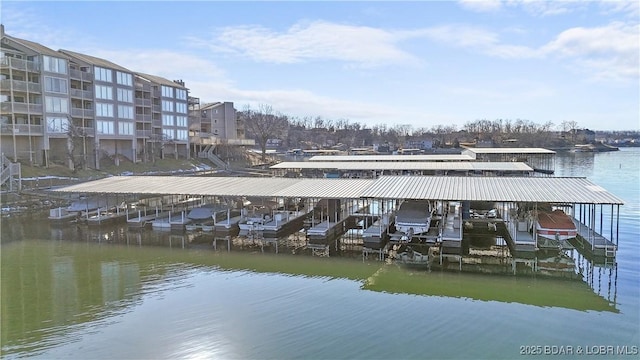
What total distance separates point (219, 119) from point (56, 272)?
6185 centimetres

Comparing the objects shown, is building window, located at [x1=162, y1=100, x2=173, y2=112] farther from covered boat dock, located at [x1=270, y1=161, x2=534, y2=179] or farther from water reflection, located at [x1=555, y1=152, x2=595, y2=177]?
water reflection, located at [x1=555, y1=152, x2=595, y2=177]

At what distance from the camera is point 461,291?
667 inches

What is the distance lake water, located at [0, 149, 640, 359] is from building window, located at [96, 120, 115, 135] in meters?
31.6

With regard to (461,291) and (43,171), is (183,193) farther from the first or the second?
(43,171)

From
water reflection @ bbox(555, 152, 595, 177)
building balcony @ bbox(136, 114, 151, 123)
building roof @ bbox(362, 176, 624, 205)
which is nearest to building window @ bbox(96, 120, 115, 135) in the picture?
building balcony @ bbox(136, 114, 151, 123)

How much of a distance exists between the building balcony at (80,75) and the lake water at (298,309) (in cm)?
3143

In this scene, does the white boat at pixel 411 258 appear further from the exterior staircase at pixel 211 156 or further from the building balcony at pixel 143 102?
the building balcony at pixel 143 102

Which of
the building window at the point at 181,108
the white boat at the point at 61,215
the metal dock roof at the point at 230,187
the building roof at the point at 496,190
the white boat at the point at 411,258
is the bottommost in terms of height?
the white boat at the point at 411,258

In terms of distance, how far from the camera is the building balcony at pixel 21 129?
42.3 meters

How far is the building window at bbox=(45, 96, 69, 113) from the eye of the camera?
150 feet

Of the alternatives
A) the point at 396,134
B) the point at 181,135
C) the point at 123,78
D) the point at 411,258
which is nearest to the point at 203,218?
the point at 411,258

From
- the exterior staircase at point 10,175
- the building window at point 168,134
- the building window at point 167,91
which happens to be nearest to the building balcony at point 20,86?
the exterior staircase at point 10,175

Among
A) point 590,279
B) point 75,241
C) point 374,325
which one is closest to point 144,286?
point 374,325

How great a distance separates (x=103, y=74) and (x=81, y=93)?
441 cm
